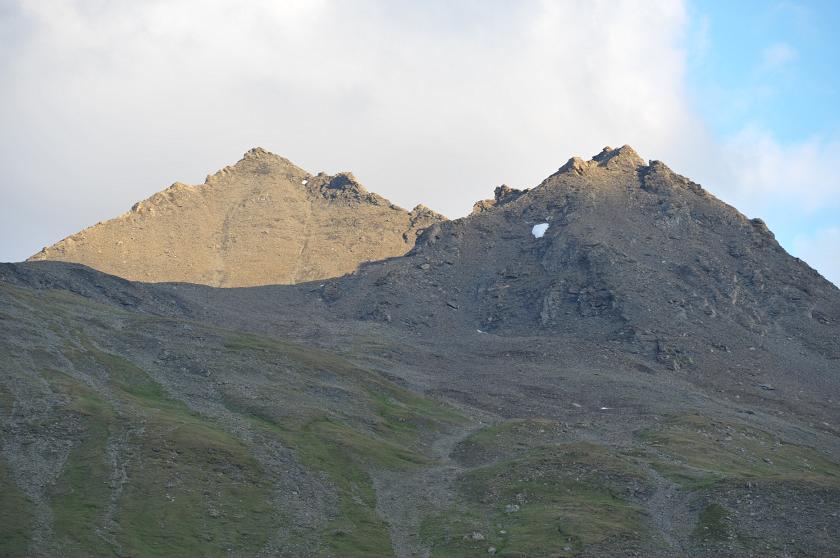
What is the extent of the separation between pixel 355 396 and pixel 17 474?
240 feet

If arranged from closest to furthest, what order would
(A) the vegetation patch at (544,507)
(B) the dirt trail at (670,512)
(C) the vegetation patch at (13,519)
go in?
(C) the vegetation patch at (13,519) < (A) the vegetation patch at (544,507) < (B) the dirt trail at (670,512)

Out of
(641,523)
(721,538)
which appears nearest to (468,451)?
(641,523)

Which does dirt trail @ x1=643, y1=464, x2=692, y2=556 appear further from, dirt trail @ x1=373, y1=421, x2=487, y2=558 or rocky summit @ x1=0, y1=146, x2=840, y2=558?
dirt trail @ x1=373, y1=421, x2=487, y2=558

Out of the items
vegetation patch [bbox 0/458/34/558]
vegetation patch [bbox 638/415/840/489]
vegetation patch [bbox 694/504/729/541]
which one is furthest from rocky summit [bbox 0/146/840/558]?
vegetation patch [bbox 638/415/840/489]

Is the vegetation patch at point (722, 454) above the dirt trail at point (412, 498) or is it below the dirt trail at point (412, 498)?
above

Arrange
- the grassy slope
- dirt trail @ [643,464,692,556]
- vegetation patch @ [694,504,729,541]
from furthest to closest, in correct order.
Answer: dirt trail @ [643,464,692,556]
vegetation patch @ [694,504,729,541]
the grassy slope

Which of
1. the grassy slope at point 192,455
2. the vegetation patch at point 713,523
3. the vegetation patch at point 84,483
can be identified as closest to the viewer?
the vegetation patch at point 84,483

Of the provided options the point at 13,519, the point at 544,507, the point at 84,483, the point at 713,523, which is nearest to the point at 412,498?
the point at 544,507

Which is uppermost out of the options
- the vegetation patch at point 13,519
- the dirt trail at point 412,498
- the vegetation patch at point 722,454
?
the vegetation patch at point 722,454

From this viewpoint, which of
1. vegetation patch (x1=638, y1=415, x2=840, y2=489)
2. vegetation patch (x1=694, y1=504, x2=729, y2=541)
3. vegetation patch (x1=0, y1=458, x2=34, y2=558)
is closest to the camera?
vegetation patch (x1=0, y1=458, x2=34, y2=558)

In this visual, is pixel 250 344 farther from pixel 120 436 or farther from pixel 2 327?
pixel 120 436

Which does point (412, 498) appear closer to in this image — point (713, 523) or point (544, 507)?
point (544, 507)

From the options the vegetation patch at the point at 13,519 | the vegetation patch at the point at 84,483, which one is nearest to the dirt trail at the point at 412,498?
the vegetation patch at the point at 84,483

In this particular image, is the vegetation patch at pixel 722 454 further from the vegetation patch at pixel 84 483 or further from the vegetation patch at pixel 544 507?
the vegetation patch at pixel 84 483
